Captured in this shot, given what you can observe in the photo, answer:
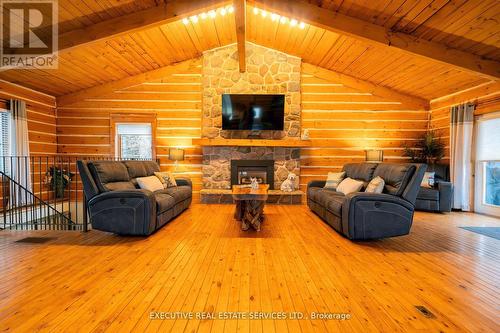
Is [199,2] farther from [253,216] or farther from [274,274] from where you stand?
[274,274]

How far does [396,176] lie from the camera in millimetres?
3312

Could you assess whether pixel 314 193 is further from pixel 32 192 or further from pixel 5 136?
pixel 5 136

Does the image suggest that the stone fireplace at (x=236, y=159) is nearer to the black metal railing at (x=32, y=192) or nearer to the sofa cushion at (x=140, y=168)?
the sofa cushion at (x=140, y=168)

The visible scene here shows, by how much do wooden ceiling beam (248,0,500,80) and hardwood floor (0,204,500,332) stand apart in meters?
2.65

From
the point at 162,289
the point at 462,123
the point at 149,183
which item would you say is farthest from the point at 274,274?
the point at 462,123

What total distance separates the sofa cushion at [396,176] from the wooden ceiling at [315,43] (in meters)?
2.00

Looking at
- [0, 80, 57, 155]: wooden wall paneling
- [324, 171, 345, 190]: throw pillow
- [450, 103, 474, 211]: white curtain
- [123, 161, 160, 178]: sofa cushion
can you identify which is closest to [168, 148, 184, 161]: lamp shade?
[123, 161, 160, 178]: sofa cushion

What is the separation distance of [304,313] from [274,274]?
58cm

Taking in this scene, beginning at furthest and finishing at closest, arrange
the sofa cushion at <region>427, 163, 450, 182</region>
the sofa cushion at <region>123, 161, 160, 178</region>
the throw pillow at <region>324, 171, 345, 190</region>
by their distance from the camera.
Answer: the sofa cushion at <region>427, 163, 450, 182</region> < the throw pillow at <region>324, 171, 345, 190</region> < the sofa cushion at <region>123, 161, 160, 178</region>

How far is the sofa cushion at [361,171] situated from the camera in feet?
13.4

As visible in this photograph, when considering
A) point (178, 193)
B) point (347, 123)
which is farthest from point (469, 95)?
point (178, 193)

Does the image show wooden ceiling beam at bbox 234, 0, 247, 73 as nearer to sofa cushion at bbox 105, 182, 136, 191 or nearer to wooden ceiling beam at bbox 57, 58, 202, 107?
wooden ceiling beam at bbox 57, 58, 202, 107

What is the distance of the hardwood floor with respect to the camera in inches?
62.5

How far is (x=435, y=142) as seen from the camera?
219 inches
